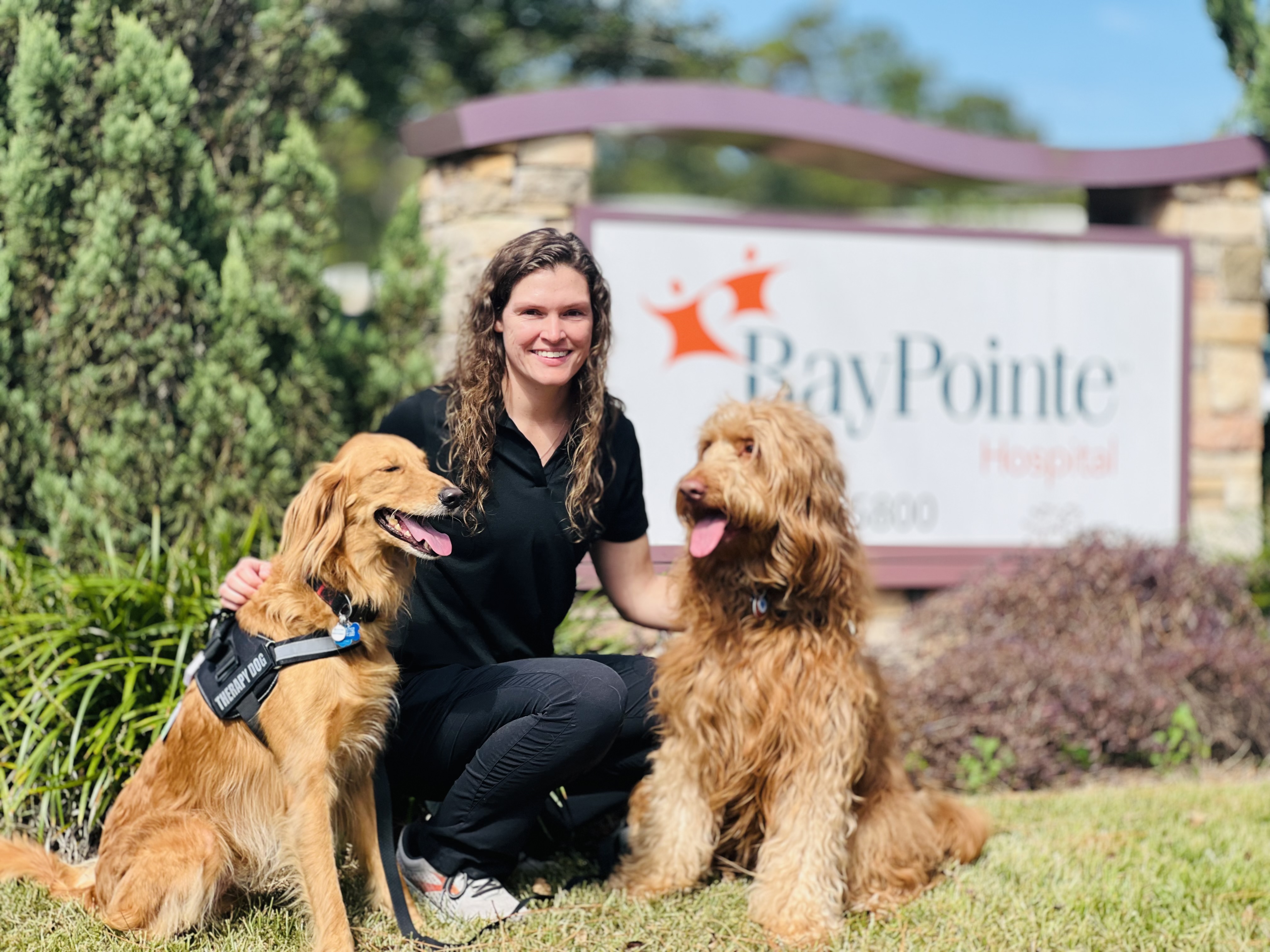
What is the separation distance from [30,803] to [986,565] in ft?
16.7

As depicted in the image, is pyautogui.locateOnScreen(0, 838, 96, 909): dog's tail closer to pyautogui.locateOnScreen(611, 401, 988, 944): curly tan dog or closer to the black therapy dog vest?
the black therapy dog vest

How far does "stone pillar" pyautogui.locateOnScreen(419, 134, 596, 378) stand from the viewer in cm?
626

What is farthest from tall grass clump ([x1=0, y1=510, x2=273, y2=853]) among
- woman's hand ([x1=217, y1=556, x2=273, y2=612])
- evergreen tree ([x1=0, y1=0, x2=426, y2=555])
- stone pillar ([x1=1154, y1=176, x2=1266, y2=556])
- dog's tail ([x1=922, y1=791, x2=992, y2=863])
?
stone pillar ([x1=1154, y1=176, x2=1266, y2=556])

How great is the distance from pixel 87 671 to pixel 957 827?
303 centimetres

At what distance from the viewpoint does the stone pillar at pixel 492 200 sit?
6.26m

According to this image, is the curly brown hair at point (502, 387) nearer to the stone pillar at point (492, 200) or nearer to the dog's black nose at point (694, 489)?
the dog's black nose at point (694, 489)

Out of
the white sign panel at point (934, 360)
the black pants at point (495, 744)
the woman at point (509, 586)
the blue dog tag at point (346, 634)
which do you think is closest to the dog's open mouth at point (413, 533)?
the blue dog tag at point (346, 634)

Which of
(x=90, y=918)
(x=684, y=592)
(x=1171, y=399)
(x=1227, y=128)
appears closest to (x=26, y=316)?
(x=90, y=918)

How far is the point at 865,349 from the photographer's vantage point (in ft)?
22.4

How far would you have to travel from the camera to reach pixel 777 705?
3.39 m

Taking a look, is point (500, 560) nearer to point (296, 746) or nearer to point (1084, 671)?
point (296, 746)

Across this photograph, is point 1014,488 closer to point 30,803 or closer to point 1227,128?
point 1227,128

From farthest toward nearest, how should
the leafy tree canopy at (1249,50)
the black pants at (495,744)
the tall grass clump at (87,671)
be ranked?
the leafy tree canopy at (1249,50)
the tall grass clump at (87,671)
the black pants at (495,744)

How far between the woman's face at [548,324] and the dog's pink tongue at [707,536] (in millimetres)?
650
